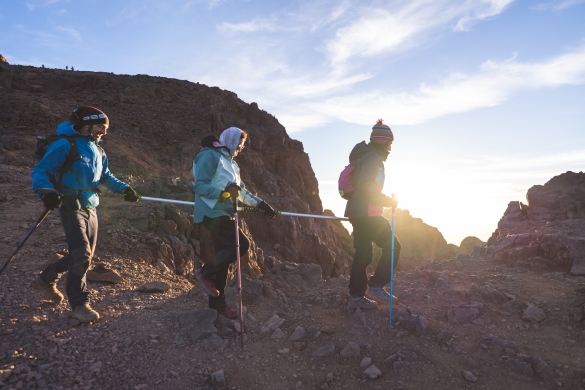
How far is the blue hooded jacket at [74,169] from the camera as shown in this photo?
4426 mm

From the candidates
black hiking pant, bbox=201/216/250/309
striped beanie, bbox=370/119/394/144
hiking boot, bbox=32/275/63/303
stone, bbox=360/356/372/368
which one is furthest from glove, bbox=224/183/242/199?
hiking boot, bbox=32/275/63/303

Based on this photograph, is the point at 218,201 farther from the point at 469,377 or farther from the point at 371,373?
the point at 469,377

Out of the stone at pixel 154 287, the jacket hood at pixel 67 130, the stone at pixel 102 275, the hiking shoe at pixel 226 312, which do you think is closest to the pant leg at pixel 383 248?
the hiking shoe at pixel 226 312

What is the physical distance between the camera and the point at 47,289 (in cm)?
518

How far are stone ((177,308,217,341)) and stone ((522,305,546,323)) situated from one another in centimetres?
444

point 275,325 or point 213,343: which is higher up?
point 275,325

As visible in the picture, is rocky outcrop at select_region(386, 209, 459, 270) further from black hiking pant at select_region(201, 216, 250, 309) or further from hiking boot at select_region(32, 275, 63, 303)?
hiking boot at select_region(32, 275, 63, 303)

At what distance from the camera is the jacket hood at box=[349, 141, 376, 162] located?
5461 mm

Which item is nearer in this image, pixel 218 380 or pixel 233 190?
pixel 218 380

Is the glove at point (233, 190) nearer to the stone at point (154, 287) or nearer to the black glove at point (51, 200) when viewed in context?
the black glove at point (51, 200)

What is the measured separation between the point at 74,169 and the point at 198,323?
252 cm

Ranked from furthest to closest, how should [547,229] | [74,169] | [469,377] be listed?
[547,229]
[74,169]
[469,377]

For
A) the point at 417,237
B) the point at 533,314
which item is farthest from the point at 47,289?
the point at 417,237

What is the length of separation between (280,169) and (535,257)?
2490cm
